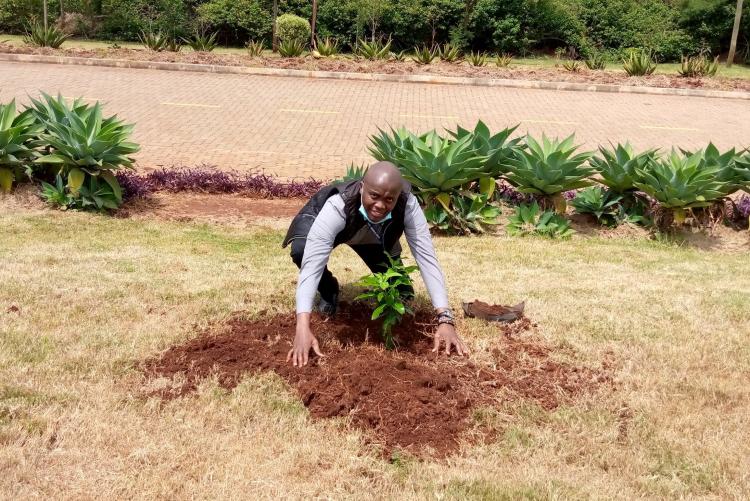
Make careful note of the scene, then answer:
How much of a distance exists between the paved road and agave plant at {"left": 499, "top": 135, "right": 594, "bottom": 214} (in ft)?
9.90

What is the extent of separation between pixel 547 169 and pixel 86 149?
4328 millimetres

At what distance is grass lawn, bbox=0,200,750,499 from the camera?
11.8 ft

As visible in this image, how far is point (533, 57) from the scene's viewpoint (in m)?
28.8

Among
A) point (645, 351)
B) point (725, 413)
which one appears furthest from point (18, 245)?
point (725, 413)

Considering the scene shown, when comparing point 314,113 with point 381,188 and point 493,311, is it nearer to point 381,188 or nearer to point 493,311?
point 493,311

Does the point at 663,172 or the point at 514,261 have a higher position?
the point at 663,172

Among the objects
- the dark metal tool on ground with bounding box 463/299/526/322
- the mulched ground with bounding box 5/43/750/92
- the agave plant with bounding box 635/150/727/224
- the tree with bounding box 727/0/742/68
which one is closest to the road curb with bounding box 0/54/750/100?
the mulched ground with bounding box 5/43/750/92

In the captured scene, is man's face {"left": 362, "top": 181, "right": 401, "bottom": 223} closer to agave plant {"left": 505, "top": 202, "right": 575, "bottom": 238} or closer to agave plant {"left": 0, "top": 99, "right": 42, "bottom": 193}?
agave plant {"left": 505, "top": 202, "right": 575, "bottom": 238}

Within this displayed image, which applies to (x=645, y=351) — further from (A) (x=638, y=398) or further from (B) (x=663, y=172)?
(B) (x=663, y=172)

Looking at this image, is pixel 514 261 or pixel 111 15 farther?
pixel 111 15

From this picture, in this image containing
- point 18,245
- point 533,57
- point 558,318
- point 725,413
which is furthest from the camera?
point 533,57

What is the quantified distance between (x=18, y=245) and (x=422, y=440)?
4.42m

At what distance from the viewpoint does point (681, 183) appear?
7594mm

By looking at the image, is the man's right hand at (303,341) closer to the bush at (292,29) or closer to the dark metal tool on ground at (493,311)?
the dark metal tool on ground at (493,311)
